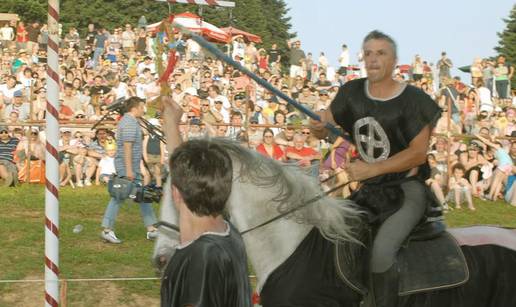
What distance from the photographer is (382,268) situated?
5523mm

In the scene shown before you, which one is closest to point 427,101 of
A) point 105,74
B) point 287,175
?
point 287,175

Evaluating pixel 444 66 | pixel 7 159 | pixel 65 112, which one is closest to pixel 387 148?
pixel 7 159

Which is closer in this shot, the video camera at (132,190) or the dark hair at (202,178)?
the dark hair at (202,178)

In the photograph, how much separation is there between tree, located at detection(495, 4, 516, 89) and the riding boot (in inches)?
1653

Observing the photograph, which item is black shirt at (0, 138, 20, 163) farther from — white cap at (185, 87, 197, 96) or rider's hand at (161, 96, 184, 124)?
rider's hand at (161, 96, 184, 124)

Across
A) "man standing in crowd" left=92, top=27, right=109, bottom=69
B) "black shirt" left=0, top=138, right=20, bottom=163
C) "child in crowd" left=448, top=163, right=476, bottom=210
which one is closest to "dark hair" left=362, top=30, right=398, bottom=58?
"child in crowd" left=448, top=163, right=476, bottom=210

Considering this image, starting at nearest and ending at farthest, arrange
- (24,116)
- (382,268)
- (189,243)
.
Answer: (189,243) → (382,268) → (24,116)

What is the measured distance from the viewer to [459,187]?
53.6ft

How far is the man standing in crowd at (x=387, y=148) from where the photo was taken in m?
5.50

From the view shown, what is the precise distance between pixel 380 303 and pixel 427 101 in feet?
4.23

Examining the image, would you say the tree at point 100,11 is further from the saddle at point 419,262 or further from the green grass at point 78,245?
the saddle at point 419,262

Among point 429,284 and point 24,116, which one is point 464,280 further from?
point 24,116

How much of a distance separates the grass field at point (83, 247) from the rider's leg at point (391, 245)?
15.0 ft

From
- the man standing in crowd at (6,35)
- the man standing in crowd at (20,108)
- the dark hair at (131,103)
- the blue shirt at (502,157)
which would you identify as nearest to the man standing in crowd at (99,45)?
the man standing in crowd at (6,35)
